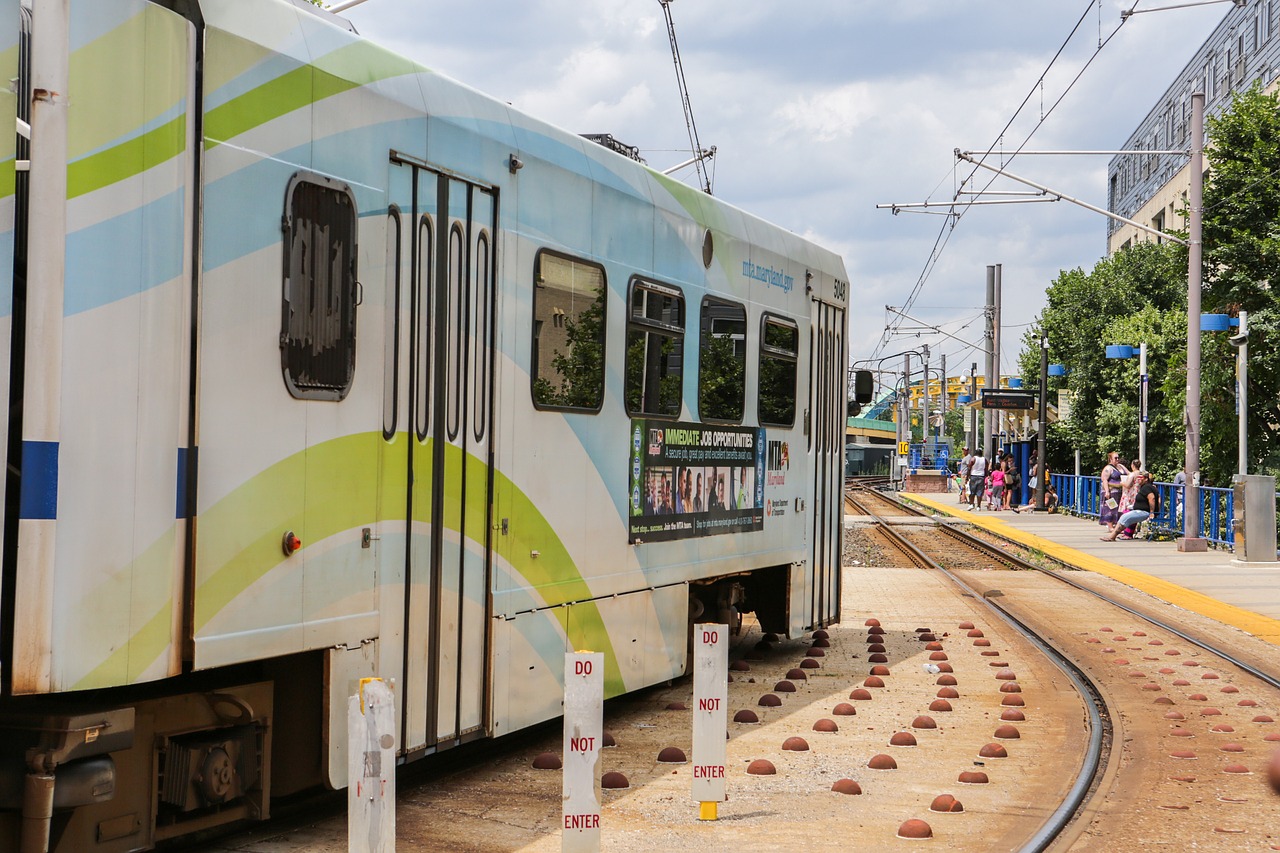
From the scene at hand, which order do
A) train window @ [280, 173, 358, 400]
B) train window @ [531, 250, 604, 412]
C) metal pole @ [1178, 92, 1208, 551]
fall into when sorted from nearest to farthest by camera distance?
train window @ [280, 173, 358, 400]
train window @ [531, 250, 604, 412]
metal pole @ [1178, 92, 1208, 551]

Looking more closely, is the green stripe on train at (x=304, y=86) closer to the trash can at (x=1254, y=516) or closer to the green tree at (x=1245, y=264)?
the trash can at (x=1254, y=516)

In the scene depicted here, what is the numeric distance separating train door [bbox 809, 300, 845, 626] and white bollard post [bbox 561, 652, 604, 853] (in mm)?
6617

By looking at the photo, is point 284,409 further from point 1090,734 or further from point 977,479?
point 977,479

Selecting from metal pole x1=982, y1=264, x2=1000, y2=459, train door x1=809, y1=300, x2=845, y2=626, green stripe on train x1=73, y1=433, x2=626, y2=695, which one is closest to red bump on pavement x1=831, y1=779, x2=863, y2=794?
green stripe on train x1=73, y1=433, x2=626, y2=695

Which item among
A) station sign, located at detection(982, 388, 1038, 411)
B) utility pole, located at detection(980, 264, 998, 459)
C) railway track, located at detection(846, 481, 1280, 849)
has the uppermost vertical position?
utility pole, located at detection(980, 264, 998, 459)

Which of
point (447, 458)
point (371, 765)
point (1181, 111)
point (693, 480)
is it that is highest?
point (1181, 111)

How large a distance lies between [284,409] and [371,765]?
155cm

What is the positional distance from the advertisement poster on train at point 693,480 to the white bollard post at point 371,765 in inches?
162

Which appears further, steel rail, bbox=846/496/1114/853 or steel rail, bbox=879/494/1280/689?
steel rail, bbox=879/494/1280/689

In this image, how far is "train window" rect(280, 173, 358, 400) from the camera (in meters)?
5.69

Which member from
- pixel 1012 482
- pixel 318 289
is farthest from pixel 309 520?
pixel 1012 482

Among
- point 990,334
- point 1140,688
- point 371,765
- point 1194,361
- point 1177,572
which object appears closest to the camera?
point 371,765

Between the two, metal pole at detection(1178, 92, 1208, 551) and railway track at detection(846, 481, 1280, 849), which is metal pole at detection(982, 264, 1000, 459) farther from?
railway track at detection(846, 481, 1280, 849)

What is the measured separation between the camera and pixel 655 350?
8.96m
